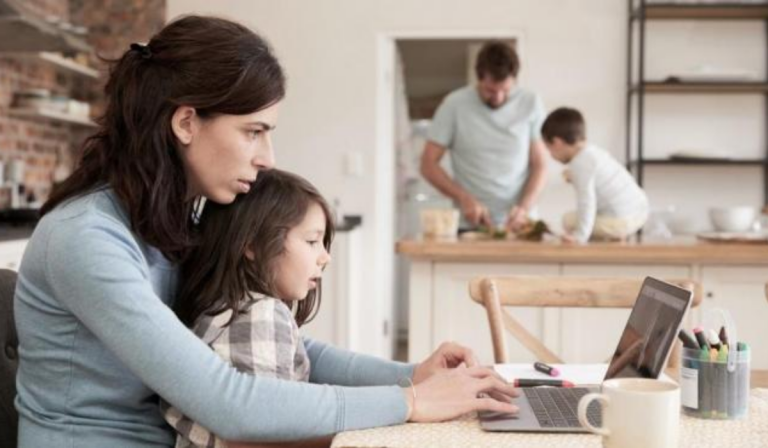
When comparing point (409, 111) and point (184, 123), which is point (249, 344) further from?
point (409, 111)

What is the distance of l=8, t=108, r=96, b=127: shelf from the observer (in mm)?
4648

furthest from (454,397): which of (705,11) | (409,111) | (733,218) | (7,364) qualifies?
(409,111)

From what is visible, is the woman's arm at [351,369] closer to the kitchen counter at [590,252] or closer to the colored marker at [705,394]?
the colored marker at [705,394]

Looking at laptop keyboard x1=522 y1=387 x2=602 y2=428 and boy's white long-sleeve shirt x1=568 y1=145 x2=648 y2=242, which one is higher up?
boy's white long-sleeve shirt x1=568 y1=145 x2=648 y2=242

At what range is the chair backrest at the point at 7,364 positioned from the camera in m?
1.32

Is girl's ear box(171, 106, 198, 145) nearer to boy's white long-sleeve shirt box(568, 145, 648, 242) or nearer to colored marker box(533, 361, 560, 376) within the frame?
colored marker box(533, 361, 560, 376)

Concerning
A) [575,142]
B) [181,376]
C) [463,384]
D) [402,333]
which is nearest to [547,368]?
[463,384]

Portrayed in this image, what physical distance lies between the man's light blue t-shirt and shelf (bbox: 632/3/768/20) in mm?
1206

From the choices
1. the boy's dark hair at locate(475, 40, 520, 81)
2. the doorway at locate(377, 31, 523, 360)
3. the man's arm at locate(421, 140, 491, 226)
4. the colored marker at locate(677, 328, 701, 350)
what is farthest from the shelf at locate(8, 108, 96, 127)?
the colored marker at locate(677, 328, 701, 350)

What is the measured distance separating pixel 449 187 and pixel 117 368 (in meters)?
2.93

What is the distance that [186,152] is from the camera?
130cm

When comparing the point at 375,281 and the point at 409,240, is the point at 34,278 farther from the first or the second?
the point at 375,281

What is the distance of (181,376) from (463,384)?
0.36m

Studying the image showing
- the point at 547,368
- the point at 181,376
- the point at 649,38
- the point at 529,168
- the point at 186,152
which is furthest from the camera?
the point at 649,38
